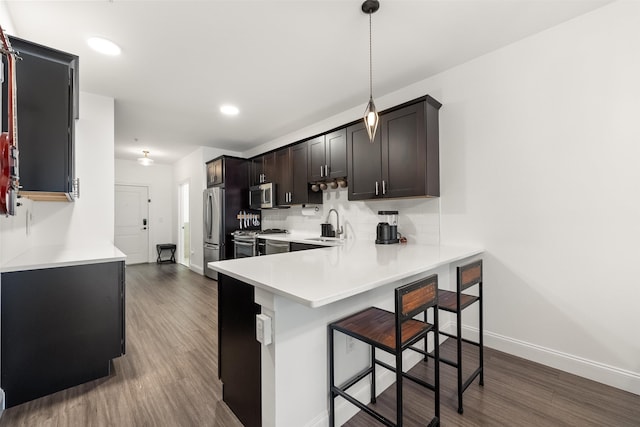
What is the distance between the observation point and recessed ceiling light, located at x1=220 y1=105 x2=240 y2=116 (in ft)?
11.8

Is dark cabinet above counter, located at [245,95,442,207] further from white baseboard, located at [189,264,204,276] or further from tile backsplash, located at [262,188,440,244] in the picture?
white baseboard, located at [189,264,204,276]

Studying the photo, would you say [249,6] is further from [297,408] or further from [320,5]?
[297,408]

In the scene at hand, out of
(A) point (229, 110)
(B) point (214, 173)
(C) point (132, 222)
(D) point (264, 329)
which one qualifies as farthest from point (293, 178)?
(C) point (132, 222)

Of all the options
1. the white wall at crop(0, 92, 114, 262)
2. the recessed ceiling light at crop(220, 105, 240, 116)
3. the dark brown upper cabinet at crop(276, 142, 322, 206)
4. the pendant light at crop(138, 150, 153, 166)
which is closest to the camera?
the white wall at crop(0, 92, 114, 262)

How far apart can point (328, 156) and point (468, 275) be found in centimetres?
230

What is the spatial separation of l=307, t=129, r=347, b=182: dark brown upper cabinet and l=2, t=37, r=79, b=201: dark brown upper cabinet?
2481mm

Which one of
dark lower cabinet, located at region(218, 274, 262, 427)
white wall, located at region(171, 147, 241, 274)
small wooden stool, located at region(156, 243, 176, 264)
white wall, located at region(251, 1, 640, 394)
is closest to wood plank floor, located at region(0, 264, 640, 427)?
dark lower cabinet, located at region(218, 274, 262, 427)

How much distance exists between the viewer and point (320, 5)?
1867 millimetres

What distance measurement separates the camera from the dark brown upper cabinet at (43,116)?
1765 mm

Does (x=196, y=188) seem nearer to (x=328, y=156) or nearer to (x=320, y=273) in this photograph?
(x=328, y=156)

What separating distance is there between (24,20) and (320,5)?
2.17 metres

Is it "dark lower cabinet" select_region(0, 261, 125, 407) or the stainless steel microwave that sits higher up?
the stainless steel microwave

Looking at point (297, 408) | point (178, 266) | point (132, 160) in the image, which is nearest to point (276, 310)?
point (297, 408)

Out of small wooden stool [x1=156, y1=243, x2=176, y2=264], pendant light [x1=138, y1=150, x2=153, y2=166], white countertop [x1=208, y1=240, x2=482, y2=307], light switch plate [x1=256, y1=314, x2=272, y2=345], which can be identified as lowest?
small wooden stool [x1=156, y1=243, x2=176, y2=264]
